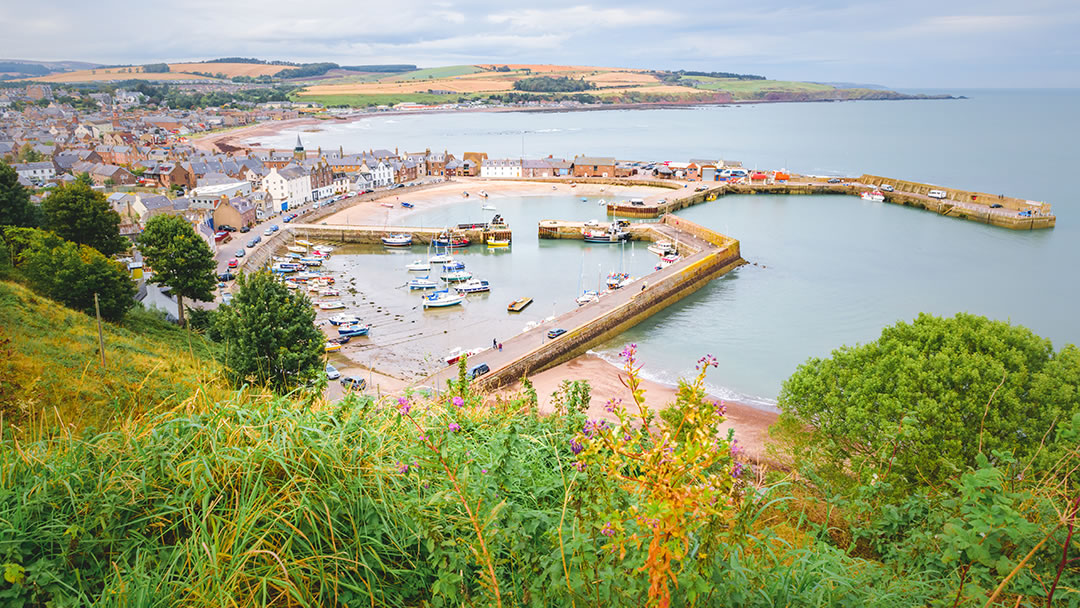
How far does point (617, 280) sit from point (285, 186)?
2836 centimetres

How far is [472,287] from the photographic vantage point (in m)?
28.1

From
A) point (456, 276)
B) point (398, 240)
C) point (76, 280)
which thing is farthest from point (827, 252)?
point (76, 280)

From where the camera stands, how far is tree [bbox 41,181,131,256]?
2053cm

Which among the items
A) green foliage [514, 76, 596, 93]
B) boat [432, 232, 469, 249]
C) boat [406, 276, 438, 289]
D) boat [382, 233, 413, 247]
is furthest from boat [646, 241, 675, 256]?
green foliage [514, 76, 596, 93]

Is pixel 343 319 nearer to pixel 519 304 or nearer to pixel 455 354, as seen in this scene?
pixel 455 354

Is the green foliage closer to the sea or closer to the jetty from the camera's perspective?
the sea

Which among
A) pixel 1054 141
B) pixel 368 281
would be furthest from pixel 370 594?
pixel 1054 141

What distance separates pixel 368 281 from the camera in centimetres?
3016

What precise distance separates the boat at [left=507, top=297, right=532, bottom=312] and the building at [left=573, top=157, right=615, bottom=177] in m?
36.8

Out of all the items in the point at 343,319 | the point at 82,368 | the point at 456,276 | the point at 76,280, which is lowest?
the point at 343,319

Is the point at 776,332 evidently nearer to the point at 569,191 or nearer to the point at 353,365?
the point at 353,365

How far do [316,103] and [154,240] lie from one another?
143 metres

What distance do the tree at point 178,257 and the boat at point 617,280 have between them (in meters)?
16.6

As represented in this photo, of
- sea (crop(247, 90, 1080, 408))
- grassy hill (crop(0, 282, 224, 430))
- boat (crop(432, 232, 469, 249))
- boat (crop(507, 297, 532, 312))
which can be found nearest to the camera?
grassy hill (crop(0, 282, 224, 430))
